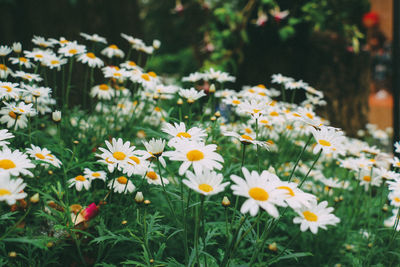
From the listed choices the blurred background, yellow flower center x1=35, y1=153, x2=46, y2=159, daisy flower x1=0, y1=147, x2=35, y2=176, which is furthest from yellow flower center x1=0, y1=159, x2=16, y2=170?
the blurred background

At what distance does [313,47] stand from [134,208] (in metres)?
2.82

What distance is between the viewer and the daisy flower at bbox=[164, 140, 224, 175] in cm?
77

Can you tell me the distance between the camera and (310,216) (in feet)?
2.59

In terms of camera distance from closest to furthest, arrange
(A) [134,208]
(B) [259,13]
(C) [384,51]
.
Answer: (A) [134,208] → (B) [259,13] → (C) [384,51]

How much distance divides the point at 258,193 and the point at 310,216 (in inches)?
7.5

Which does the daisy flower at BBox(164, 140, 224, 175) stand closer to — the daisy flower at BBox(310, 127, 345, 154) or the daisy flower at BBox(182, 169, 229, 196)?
the daisy flower at BBox(182, 169, 229, 196)

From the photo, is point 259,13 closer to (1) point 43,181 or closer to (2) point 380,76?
(1) point 43,181

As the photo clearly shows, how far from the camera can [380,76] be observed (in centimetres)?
725

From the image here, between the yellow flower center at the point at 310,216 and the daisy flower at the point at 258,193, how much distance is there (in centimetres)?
13

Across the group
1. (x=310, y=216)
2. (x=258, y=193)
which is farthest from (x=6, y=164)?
(x=310, y=216)

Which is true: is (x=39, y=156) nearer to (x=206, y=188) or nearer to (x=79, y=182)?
(x=79, y=182)

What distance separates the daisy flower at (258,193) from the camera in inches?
25.4

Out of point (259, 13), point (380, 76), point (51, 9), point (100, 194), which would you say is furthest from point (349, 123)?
point (380, 76)

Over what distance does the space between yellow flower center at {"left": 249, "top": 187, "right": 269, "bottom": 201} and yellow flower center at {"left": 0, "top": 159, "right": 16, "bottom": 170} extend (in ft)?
1.93
